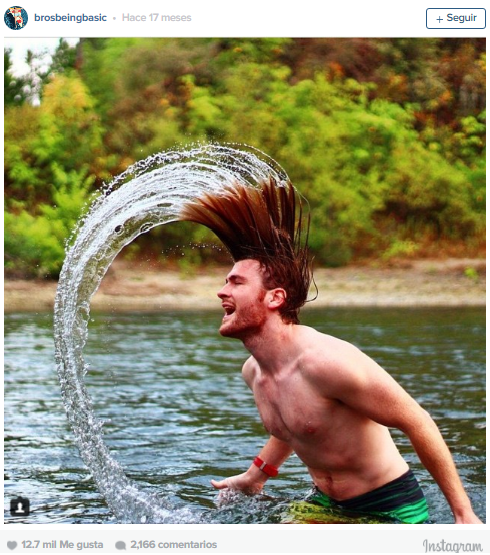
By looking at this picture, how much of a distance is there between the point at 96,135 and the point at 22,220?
2.28m

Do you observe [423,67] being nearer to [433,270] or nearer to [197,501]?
[433,270]

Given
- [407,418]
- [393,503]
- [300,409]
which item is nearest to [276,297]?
[300,409]

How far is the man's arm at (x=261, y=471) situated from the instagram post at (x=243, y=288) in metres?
0.01

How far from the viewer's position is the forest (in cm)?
1878

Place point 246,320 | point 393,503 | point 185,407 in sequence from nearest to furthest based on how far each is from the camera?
point 246,320
point 393,503
point 185,407

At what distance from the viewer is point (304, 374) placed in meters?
4.29

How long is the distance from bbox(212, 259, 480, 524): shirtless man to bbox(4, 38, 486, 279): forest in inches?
524

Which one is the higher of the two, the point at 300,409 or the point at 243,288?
the point at 243,288

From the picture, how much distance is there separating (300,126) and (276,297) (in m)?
A: 16.2
